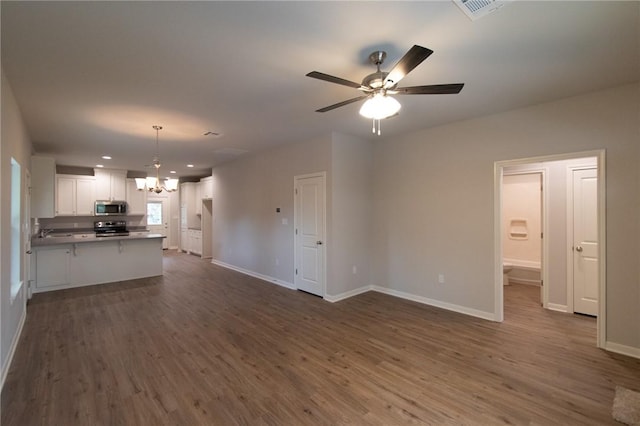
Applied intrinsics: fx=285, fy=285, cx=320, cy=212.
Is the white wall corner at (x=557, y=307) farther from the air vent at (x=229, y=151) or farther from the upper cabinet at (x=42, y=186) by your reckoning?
the upper cabinet at (x=42, y=186)

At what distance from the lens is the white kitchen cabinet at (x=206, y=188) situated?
887 centimetres

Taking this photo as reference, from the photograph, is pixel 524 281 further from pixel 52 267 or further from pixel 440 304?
pixel 52 267

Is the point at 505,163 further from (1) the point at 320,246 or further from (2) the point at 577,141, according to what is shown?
(1) the point at 320,246

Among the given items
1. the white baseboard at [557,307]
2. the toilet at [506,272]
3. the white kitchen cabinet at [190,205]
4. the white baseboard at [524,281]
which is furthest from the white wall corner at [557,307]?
the white kitchen cabinet at [190,205]

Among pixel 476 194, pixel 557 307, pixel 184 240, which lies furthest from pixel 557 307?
pixel 184 240

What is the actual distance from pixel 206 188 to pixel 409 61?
8.37m

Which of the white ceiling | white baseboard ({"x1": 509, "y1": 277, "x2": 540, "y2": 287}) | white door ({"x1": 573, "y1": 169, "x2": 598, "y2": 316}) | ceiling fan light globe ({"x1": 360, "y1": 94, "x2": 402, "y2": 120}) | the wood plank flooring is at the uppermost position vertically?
the white ceiling

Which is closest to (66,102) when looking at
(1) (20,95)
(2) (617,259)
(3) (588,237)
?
(1) (20,95)

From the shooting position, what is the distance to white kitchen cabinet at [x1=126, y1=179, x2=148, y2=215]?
877 centimetres

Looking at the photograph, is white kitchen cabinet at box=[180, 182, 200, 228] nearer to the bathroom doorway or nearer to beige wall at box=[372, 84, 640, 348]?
beige wall at box=[372, 84, 640, 348]

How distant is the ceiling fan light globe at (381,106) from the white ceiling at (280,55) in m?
0.41

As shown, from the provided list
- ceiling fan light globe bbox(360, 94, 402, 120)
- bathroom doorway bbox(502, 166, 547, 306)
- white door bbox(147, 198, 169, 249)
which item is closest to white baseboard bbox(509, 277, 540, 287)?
bathroom doorway bbox(502, 166, 547, 306)

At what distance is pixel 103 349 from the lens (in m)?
3.12

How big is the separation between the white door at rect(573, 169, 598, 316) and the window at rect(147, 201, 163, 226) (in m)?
11.7
